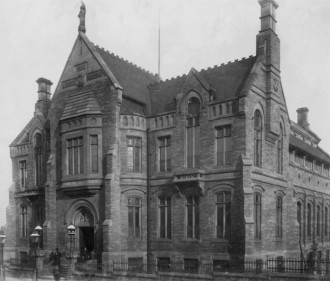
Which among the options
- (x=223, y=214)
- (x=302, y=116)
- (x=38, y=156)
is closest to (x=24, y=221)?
(x=38, y=156)

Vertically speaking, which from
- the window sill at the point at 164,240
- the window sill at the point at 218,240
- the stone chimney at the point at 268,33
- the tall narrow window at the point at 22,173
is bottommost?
the window sill at the point at 164,240

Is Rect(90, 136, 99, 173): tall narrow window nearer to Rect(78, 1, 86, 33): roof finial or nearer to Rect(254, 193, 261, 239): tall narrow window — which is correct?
Rect(78, 1, 86, 33): roof finial

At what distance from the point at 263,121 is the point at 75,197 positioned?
1407 centimetres

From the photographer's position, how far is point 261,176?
2611cm

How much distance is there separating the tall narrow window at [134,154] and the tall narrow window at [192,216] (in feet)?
14.8

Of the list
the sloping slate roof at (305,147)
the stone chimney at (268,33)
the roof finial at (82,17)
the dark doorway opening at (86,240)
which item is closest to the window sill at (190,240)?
the dark doorway opening at (86,240)

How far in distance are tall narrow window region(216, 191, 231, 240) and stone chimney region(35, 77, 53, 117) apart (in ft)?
62.8

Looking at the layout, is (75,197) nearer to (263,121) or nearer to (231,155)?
(231,155)

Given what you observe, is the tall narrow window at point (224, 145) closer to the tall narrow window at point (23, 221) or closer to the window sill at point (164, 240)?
the window sill at point (164, 240)

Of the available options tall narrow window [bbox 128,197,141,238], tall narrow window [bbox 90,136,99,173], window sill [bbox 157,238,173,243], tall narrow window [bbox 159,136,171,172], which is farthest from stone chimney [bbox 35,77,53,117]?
window sill [bbox 157,238,173,243]

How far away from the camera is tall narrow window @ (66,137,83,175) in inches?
1139

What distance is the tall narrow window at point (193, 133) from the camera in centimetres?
2712

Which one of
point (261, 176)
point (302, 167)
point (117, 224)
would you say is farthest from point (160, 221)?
point (302, 167)

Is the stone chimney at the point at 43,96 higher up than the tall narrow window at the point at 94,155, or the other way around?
the stone chimney at the point at 43,96
